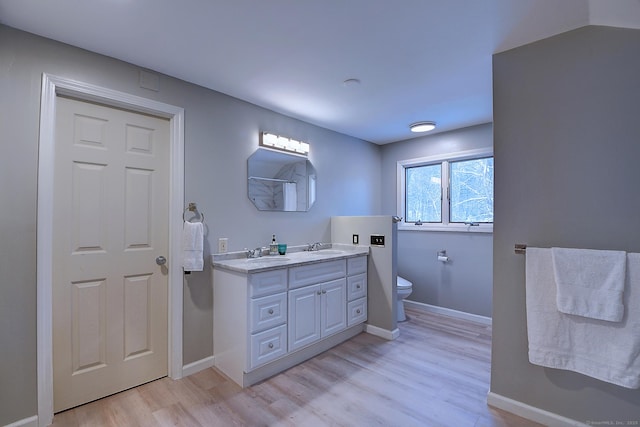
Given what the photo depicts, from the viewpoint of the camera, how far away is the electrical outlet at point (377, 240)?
302 centimetres

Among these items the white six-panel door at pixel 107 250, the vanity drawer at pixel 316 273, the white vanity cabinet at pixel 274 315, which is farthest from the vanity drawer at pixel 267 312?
the white six-panel door at pixel 107 250

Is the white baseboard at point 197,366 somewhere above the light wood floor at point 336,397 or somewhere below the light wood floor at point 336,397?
above

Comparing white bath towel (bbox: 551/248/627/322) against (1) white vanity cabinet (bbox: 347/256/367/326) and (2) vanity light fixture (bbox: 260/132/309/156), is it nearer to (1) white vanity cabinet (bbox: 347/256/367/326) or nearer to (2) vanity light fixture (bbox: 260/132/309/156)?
(1) white vanity cabinet (bbox: 347/256/367/326)

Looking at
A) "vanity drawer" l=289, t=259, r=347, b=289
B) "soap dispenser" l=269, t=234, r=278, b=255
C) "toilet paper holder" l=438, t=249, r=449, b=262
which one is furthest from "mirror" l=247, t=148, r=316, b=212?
"toilet paper holder" l=438, t=249, r=449, b=262

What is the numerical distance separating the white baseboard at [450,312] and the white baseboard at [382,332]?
Result: 922 mm

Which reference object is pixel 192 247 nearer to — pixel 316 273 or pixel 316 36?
pixel 316 273

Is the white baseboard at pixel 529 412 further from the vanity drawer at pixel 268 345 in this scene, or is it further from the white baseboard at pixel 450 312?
the white baseboard at pixel 450 312

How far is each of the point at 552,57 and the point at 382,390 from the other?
237 cm

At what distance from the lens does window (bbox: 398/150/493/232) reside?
3.41m

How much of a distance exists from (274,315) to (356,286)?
1.04 metres

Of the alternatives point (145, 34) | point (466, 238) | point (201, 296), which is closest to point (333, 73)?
point (145, 34)

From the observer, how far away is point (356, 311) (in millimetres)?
2967

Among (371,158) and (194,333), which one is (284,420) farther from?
(371,158)

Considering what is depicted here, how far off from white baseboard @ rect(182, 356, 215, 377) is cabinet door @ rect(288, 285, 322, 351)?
67 cm
